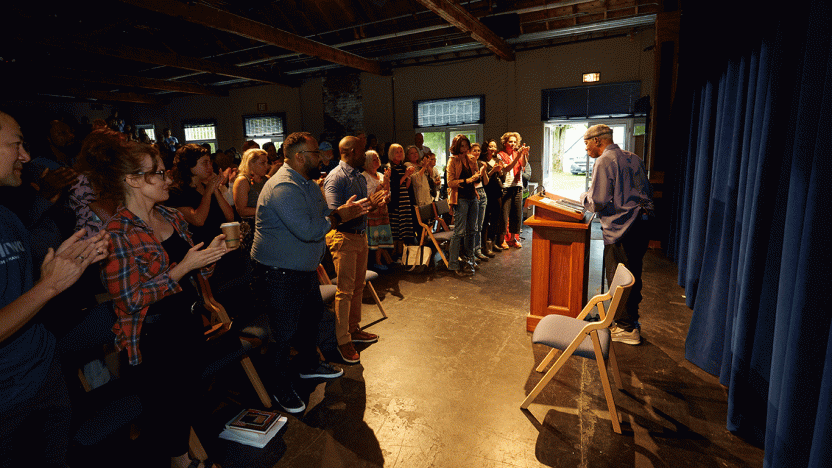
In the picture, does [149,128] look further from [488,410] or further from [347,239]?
[488,410]

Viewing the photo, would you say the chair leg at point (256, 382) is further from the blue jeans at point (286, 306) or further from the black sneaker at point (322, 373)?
the black sneaker at point (322, 373)

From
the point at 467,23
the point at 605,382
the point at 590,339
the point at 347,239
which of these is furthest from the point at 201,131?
the point at 605,382

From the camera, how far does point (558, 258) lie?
11.6ft

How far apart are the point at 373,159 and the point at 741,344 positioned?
128 inches

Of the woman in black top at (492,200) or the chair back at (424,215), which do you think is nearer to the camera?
the chair back at (424,215)

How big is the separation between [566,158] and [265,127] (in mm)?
9167

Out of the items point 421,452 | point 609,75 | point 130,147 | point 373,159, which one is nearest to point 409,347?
point 421,452

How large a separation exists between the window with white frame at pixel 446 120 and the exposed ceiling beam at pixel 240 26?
2383mm

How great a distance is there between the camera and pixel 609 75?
8719 mm

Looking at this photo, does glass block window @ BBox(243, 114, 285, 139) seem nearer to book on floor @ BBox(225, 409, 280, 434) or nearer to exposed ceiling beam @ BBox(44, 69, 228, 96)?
exposed ceiling beam @ BBox(44, 69, 228, 96)

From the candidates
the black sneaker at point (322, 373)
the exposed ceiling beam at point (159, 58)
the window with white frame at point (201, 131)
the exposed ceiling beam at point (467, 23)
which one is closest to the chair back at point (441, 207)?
the exposed ceiling beam at point (467, 23)

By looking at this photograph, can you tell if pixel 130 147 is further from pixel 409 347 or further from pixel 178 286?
pixel 409 347

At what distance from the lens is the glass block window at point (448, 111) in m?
10.3

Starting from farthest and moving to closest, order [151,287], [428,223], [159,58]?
[159,58]
[428,223]
[151,287]
